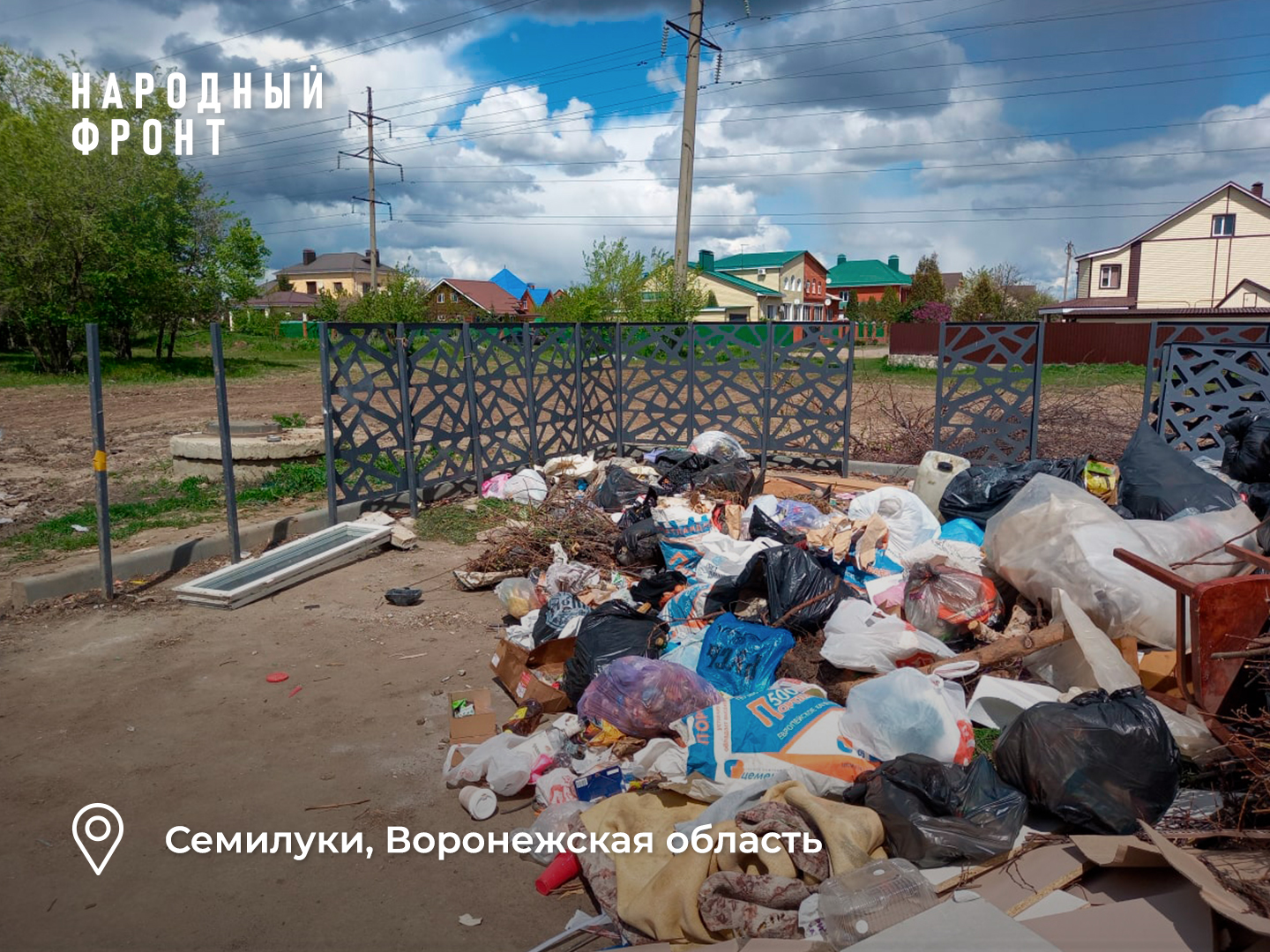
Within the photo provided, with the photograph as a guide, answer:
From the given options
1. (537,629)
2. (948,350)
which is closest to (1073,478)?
(948,350)

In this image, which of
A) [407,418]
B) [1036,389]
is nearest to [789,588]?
[407,418]

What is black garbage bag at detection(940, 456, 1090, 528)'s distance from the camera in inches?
244

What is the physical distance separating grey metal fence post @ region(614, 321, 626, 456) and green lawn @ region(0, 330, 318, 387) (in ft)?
40.4

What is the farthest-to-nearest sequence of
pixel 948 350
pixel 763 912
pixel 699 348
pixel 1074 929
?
pixel 699 348
pixel 948 350
pixel 763 912
pixel 1074 929

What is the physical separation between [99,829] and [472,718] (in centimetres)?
153

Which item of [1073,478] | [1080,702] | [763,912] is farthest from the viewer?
[1073,478]

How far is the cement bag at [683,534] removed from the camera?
18.7 feet

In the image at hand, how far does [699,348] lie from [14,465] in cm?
785

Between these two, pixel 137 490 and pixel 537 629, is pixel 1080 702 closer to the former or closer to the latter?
pixel 537 629

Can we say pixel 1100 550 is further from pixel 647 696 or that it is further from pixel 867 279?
pixel 867 279

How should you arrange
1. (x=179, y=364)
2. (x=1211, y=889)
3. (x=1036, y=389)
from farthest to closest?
(x=179, y=364) < (x=1036, y=389) < (x=1211, y=889)

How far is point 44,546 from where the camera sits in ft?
22.7

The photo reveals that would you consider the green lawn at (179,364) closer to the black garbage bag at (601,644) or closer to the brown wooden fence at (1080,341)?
the black garbage bag at (601,644)

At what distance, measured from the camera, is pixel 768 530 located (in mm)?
6219
